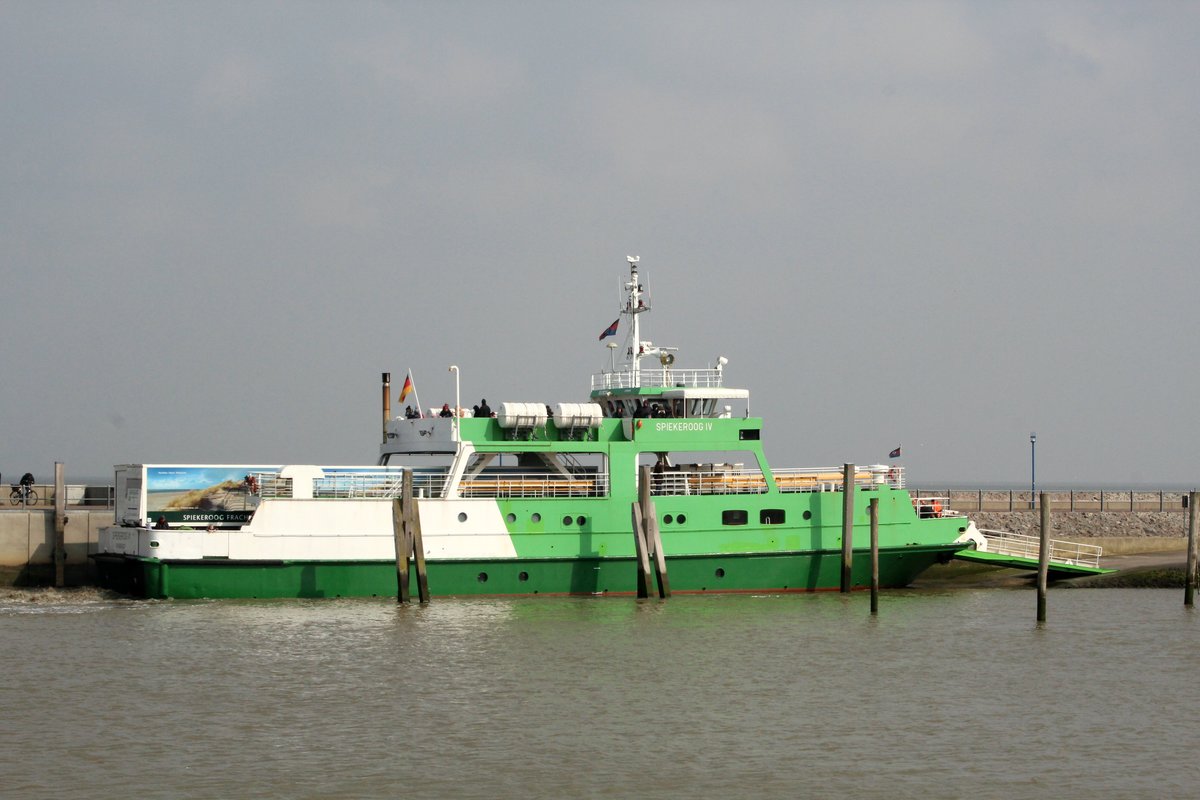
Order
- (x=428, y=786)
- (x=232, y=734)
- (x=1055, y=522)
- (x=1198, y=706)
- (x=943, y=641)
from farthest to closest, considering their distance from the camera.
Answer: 1. (x=1055, y=522)
2. (x=943, y=641)
3. (x=1198, y=706)
4. (x=232, y=734)
5. (x=428, y=786)

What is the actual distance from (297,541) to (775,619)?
10.4m

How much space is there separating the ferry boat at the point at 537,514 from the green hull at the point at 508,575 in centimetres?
3

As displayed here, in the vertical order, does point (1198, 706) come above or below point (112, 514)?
below

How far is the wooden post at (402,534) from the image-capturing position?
28.9m

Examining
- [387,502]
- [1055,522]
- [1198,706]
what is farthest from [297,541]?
[1055,522]

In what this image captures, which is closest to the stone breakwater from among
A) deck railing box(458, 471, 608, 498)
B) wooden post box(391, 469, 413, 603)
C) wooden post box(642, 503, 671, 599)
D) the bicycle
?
wooden post box(642, 503, 671, 599)

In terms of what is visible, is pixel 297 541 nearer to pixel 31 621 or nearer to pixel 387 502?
pixel 387 502

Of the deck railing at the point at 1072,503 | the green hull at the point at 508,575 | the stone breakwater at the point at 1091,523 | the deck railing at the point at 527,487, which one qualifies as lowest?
the green hull at the point at 508,575

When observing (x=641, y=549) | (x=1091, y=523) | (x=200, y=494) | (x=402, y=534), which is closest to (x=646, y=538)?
(x=641, y=549)

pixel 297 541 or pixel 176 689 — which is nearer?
pixel 176 689

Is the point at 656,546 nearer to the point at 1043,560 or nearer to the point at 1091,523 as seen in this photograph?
the point at 1043,560

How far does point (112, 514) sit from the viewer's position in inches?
1330

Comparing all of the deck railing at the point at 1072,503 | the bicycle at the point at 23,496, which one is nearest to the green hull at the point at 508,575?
the bicycle at the point at 23,496

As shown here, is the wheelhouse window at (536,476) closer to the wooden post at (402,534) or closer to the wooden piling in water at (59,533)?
the wooden post at (402,534)
